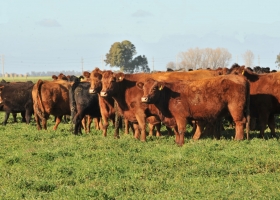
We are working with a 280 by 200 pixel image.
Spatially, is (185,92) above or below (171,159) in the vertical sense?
above

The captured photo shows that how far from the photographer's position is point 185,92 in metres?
13.0

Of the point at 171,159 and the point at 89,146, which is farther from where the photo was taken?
the point at 89,146

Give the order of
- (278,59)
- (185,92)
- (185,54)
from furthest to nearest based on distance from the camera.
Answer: (185,54), (278,59), (185,92)

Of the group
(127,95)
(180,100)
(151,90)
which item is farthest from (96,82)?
(180,100)

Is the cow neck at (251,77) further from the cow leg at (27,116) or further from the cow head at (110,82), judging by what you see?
the cow leg at (27,116)

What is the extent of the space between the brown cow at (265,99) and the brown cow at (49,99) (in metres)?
6.29

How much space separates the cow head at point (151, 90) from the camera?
1277cm

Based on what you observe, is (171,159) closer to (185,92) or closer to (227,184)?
(227,184)

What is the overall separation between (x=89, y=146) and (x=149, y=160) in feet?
7.70

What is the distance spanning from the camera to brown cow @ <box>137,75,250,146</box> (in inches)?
495

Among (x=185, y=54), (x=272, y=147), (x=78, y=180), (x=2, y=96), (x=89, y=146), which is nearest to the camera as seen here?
(x=78, y=180)

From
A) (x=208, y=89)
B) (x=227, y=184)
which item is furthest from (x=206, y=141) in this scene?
(x=227, y=184)

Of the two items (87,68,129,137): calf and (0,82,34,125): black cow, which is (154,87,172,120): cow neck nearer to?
(87,68,129,137): calf

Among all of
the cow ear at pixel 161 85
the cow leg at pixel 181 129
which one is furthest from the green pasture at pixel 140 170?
the cow ear at pixel 161 85
